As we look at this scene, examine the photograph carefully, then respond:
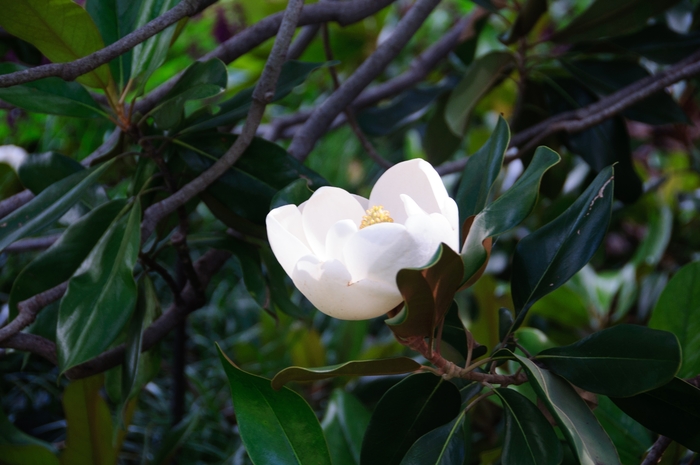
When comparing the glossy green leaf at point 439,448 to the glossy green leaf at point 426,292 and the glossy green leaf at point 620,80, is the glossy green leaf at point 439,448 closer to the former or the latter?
the glossy green leaf at point 426,292

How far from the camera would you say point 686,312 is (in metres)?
0.72

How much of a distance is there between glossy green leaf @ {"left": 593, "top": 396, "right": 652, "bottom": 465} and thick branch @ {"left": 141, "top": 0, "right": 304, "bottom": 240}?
0.60 metres

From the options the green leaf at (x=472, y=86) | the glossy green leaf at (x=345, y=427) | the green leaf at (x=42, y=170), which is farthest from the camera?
the green leaf at (x=472, y=86)

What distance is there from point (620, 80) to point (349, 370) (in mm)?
908

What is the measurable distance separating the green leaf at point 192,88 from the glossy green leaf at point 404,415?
0.37 meters

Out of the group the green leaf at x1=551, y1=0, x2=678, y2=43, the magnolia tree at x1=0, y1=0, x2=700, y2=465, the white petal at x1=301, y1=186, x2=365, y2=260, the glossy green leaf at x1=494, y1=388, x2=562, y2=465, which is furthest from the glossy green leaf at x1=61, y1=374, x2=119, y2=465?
the green leaf at x1=551, y1=0, x2=678, y2=43

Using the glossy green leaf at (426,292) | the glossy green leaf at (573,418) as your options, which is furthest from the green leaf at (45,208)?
the glossy green leaf at (573,418)

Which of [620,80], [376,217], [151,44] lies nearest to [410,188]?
[376,217]

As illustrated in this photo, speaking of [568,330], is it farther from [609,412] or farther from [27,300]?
[27,300]

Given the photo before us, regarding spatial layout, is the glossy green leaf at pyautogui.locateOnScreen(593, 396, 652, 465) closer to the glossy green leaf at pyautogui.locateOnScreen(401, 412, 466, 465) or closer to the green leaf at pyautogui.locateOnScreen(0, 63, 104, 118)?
the glossy green leaf at pyautogui.locateOnScreen(401, 412, 466, 465)

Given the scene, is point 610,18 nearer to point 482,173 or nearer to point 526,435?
point 482,173

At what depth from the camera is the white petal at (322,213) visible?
52 centimetres

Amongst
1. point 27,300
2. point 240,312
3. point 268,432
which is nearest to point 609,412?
point 268,432

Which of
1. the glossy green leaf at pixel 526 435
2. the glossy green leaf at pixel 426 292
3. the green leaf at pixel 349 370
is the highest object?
the glossy green leaf at pixel 426 292
